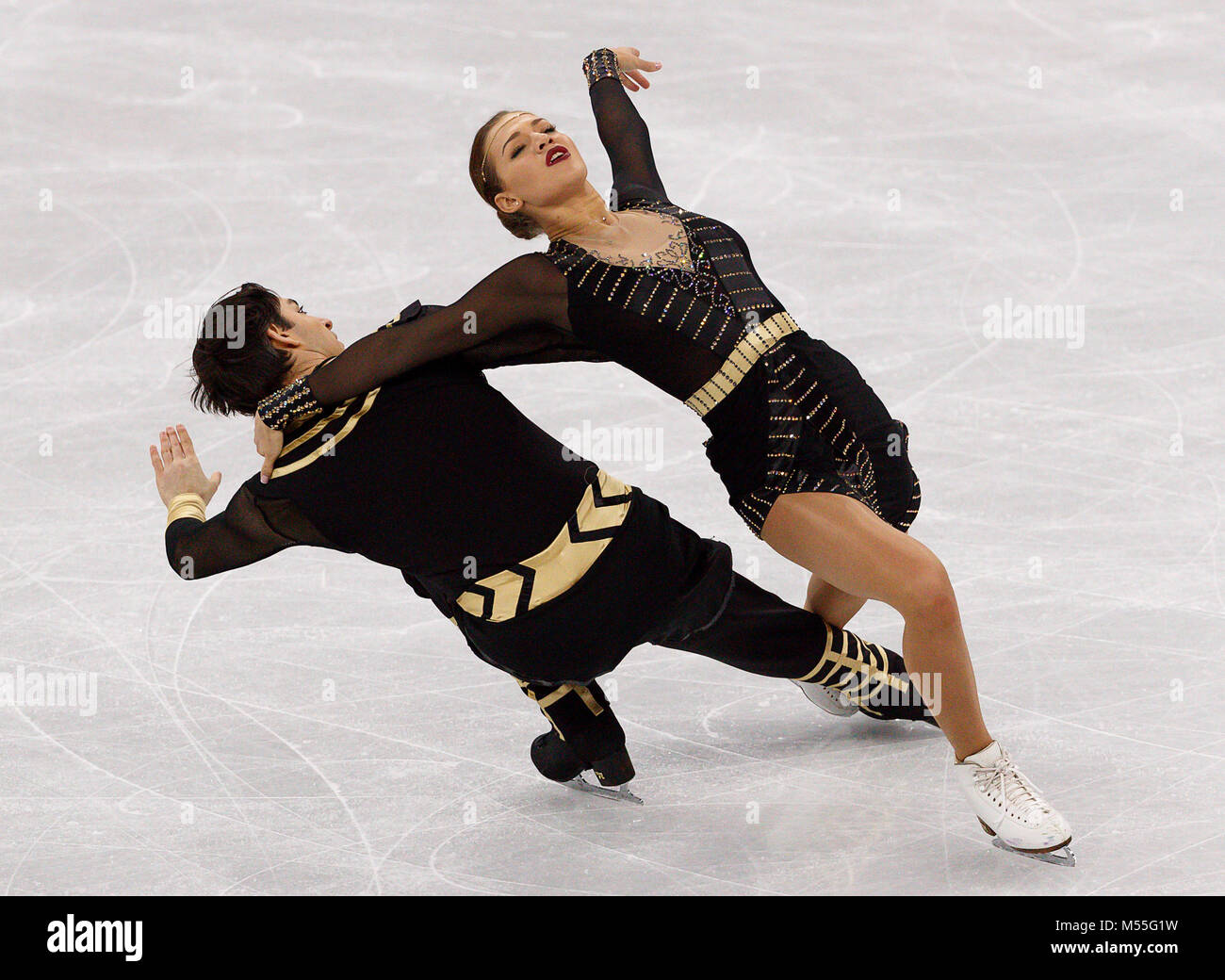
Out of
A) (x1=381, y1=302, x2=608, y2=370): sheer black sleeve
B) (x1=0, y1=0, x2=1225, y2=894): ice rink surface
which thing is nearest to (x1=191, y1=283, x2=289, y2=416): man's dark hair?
(x1=381, y1=302, x2=608, y2=370): sheer black sleeve

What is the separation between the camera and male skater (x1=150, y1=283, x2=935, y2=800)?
339cm

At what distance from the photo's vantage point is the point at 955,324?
673 cm

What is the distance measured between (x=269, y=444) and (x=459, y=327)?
0.47 m

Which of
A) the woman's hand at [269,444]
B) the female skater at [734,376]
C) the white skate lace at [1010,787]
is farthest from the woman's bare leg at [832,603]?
the woman's hand at [269,444]

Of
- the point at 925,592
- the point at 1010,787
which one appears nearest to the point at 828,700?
the point at 1010,787

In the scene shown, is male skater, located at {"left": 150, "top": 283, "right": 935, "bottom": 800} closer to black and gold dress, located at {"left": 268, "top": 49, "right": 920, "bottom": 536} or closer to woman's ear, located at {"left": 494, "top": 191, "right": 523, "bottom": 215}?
black and gold dress, located at {"left": 268, "top": 49, "right": 920, "bottom": 536}

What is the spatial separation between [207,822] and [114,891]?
0.36 m

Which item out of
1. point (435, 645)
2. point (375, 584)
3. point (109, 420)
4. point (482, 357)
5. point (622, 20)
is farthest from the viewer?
point (622, 20)

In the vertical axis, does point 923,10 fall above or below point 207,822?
above

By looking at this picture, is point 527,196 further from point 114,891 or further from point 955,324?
point 955,324

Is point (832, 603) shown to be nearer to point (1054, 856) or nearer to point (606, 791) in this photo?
point (606, 791)

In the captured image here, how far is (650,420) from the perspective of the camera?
6.18 m
